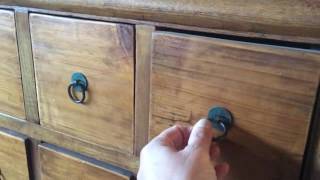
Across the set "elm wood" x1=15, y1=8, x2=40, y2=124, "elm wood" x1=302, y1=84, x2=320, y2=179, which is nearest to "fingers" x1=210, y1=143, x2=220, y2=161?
"elm wood" x1=302, y1=84, x2=320, y2=179

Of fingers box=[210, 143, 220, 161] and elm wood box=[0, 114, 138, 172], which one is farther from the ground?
fingers box=[210, 143, 220, 161]

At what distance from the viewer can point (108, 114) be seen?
0.61 m

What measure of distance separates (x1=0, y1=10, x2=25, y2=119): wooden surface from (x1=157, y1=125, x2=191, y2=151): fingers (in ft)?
1.09

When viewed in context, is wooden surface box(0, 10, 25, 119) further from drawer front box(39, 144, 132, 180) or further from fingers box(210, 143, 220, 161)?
fingers box(210, 143, 220, 161)

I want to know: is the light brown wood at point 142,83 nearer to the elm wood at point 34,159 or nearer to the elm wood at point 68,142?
the elm wood at point 68,142

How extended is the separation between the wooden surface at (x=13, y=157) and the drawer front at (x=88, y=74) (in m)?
0.11

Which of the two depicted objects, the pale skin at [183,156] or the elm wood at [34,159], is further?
the elm wood at [34,159]

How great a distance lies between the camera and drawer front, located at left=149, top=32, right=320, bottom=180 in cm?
45

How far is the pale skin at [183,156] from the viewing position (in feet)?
1.44

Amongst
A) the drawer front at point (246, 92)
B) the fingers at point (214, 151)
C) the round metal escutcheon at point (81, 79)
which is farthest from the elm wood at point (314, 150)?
the round metal escutcheon at point (81, 79)

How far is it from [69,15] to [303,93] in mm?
364

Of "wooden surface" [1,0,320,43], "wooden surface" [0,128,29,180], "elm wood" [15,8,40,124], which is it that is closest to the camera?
"wooden surface" [1,0,320,43]

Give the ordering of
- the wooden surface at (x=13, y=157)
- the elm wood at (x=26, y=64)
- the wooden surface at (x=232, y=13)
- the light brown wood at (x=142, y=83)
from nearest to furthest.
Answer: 1. the wooden surface at (x=232, y=13)
2. the light brown wood at (x=142, y=83)
3. the elm wood at (x=26, y=64)
4. the wooden surface at (x=13, y=157)

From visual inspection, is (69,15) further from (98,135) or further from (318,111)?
(318,111)
